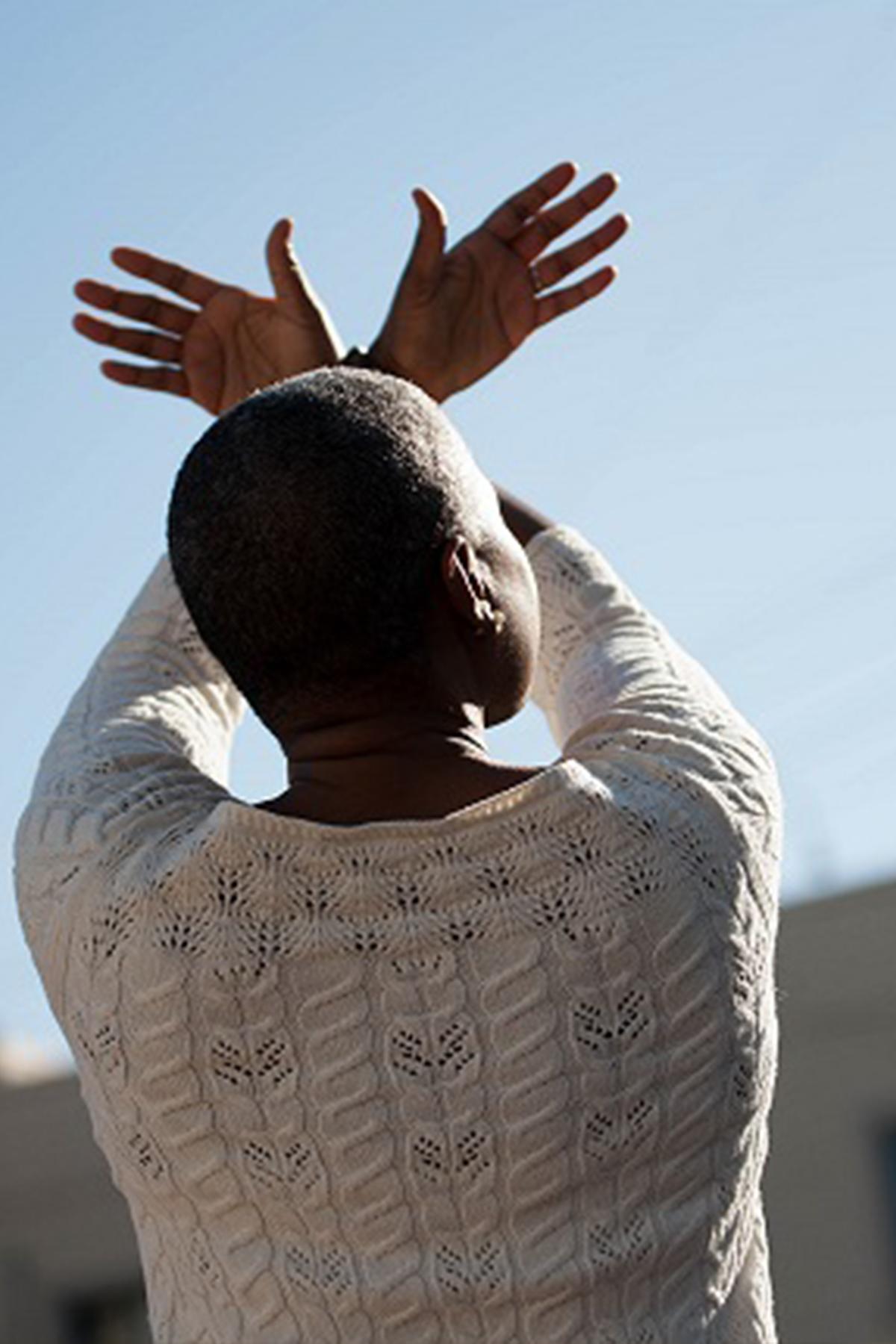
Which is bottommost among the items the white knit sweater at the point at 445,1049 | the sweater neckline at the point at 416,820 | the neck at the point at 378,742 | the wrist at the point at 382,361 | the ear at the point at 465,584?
the white knit sweater at the point at 445,1049

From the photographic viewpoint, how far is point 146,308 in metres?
2.77

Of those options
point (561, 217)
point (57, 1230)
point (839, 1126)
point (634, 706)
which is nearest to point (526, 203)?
point (561, 217)

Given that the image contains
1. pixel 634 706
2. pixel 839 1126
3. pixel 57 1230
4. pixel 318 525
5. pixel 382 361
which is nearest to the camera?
pixel 318 525

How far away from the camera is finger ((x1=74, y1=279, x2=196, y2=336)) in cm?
277

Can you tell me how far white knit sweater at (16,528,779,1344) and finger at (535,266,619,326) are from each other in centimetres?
69

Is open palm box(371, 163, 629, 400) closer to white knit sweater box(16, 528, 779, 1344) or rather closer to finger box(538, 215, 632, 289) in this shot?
finger box(538, 215, 632, 289)

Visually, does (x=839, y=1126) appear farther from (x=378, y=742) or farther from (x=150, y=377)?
(x=378, y=742)

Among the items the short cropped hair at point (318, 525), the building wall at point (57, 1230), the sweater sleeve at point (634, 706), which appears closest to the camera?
the short cropped hair at point (318, 525)

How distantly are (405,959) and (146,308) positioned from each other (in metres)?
0.90

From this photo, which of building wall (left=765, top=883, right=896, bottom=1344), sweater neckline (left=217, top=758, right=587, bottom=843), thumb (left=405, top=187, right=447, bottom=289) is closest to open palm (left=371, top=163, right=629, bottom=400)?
thumb (left=405, top=187, right=447, bottom=289)

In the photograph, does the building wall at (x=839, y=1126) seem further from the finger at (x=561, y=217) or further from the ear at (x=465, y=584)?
the ear at (x=465, y=584)

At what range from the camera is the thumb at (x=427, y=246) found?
8.84 feet

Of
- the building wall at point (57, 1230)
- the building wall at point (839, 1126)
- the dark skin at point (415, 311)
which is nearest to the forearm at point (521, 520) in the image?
the dark skin at point (415, 311)

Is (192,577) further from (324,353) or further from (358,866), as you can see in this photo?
(324,353)
